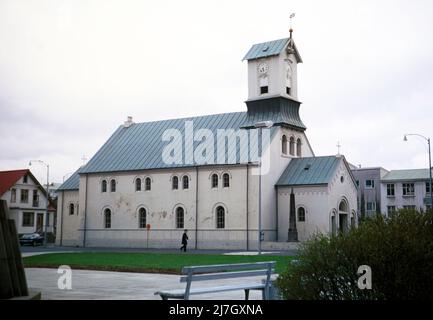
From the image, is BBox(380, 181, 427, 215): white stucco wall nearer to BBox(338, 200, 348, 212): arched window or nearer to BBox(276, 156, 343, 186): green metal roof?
BBox(338, 200, 348, 212): arched window

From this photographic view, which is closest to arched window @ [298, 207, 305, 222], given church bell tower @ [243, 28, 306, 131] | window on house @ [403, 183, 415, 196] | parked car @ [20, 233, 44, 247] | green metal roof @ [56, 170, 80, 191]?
church bell tower @ [243, 28, 306, 131]

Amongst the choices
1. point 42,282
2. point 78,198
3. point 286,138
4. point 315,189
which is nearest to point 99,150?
point 78,198

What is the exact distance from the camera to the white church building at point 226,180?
163ft

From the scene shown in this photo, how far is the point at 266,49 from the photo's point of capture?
182ft

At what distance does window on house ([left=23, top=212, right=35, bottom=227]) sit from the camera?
69375 mm

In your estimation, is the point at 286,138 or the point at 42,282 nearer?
the point at 42,282

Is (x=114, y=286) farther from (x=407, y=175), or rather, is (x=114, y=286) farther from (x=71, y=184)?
(x=407, y=175)

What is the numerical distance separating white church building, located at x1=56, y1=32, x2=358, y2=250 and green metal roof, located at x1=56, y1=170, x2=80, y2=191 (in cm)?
301

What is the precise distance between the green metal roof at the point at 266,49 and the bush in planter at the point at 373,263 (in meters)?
46.8

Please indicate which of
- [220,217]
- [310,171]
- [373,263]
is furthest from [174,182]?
[373,263]

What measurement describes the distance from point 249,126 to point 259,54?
7.48 meters

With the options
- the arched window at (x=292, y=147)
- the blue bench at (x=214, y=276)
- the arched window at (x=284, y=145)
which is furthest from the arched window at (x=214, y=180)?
the blue bench at (x=214, y=276)
